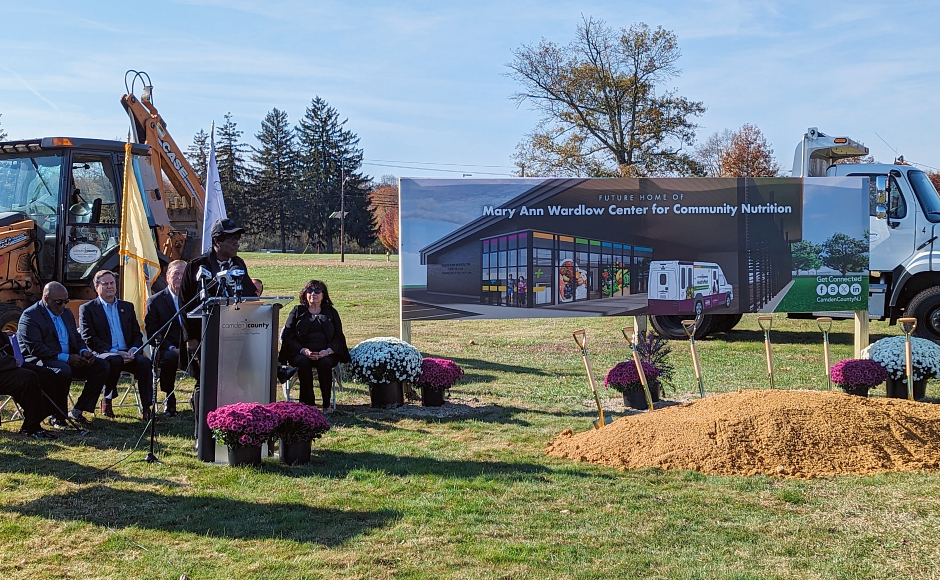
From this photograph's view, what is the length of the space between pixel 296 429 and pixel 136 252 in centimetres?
501

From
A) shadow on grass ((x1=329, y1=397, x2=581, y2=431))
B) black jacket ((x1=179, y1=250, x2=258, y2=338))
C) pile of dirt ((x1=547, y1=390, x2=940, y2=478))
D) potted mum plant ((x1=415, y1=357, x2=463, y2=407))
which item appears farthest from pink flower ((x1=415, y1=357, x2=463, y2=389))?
black jacket ((x1=179, y1=250, x2=258, y2=338))

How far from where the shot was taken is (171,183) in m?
13.6

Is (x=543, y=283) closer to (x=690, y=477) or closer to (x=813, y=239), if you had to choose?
(x=813, y=239)

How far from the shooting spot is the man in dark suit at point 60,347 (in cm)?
785

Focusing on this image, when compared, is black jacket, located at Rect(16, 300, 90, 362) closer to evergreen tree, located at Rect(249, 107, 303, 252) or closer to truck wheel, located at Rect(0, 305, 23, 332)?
truck wheel, located at Rect(0, 305, 23, 332)

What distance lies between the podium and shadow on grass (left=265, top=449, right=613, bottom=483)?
602 mm

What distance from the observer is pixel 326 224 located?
68.2 meters

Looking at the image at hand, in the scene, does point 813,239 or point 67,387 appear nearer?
point 67,387

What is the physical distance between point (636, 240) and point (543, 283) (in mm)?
1303

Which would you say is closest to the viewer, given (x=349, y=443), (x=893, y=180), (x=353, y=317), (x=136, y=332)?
(x=349, y=443)

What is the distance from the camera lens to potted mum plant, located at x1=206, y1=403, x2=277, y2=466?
629cm

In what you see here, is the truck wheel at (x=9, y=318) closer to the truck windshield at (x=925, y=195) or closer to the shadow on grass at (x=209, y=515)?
the shadow on grass at (x=209, y=515)

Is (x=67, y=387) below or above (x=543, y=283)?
below

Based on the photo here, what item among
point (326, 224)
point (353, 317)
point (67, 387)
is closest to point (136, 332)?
point (67, 387)
